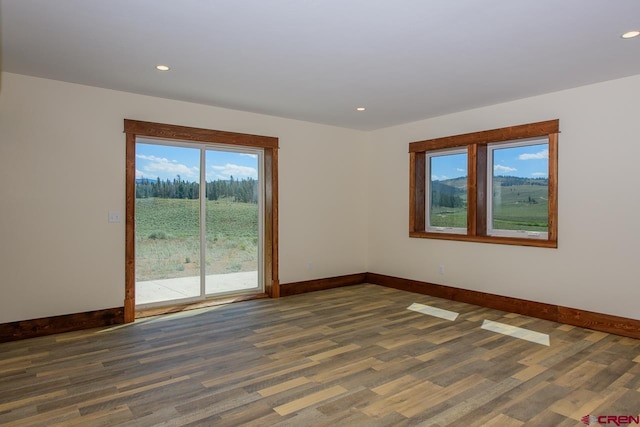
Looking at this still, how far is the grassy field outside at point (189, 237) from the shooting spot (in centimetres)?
515

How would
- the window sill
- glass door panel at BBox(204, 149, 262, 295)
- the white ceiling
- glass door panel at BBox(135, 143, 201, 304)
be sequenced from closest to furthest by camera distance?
the white ceiling < the window sill < glass door panel at BBox(135, 143, 201, 304) < glass door panel at BBox(204, 149, 262, 295)

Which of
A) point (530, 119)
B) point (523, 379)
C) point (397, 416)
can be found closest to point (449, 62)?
point (530, 119)

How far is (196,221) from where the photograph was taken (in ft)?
18.1

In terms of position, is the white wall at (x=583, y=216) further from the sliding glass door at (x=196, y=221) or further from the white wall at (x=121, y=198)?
the sliding glass door at (x=196, y=221)

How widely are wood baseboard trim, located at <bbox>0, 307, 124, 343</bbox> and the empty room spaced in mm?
20

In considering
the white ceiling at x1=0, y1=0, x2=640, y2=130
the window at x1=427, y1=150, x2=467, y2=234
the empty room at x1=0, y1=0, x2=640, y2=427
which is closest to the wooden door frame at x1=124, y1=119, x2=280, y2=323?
the empty room at x1=0, y1=0, x2=640, y2=427

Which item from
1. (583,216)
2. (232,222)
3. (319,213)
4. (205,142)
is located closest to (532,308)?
(583,216)

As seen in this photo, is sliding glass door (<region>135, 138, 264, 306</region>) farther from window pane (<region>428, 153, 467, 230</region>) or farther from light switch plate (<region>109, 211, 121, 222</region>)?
window pane (<region>428, 153, 467, 230</region>)

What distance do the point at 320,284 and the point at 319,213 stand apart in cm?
109

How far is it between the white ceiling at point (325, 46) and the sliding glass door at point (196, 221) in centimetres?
95

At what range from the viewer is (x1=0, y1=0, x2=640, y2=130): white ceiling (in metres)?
2.77

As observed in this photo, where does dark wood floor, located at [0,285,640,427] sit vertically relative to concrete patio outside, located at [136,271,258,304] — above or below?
below

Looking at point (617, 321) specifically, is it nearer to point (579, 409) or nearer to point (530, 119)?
point (579, 409)

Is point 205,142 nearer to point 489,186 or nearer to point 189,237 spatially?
point 189,237
